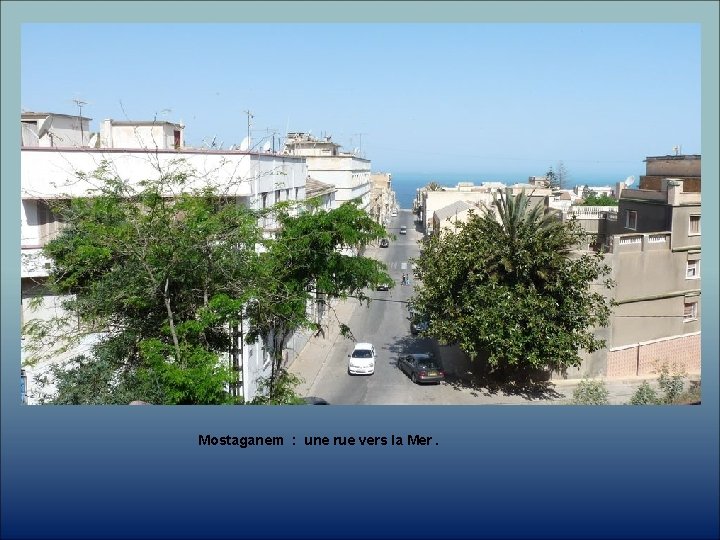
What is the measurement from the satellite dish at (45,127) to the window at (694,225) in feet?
51.6

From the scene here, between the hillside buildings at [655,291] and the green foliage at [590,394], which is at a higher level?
the hillside buildings at [655,291]

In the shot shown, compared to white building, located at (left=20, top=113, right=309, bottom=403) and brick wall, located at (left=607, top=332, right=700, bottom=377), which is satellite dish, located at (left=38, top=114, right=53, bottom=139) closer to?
white building, located at (left=20, top=113, right=309, bottom=403)

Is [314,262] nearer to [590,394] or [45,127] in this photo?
[590,394]

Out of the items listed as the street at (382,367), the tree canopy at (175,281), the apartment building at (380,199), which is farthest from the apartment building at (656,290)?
the apartment building at (380,199)

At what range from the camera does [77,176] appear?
43.5 feet

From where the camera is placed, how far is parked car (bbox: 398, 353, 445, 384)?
1714 centimetres

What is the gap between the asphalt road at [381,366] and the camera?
644 inches

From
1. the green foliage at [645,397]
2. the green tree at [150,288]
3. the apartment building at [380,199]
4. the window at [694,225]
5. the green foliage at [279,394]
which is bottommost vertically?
the green foliage at [645,397]

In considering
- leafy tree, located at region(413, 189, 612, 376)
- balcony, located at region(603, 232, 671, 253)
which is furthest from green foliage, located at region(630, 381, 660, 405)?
balcony, located at region(603, 232, 671, 253)

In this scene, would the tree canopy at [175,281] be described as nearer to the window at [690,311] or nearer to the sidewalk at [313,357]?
the sidewalk at [313,357]

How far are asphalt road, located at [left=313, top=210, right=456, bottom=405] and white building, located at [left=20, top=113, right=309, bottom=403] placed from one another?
7.02 feet

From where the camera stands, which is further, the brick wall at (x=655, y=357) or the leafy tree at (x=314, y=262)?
the brick wall at (x=655, y=357)

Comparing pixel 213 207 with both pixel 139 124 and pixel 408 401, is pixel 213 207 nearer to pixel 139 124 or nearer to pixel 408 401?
pixel 139 124

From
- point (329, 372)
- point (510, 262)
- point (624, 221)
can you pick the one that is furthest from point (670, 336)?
point (329, 372)
